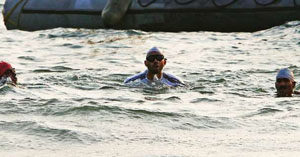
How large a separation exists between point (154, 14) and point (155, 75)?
32.9 feet

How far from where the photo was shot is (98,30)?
81.4 ft

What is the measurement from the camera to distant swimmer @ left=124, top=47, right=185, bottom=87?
547 inches

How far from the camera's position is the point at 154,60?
13.9 m

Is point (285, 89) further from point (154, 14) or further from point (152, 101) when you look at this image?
point (154, 14)

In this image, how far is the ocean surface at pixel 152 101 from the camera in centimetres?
836

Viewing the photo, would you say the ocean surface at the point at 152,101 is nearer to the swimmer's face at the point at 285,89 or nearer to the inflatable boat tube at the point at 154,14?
the swimmer's face at the point at 285,89

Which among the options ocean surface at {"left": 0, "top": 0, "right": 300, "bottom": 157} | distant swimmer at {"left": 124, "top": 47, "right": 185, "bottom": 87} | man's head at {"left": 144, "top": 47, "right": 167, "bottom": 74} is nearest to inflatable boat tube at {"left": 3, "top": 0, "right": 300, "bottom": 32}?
ocean surface at {"left": 0, "top": 0, "right": 300, "bottom": 157}

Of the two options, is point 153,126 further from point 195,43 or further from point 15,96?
point 195,43

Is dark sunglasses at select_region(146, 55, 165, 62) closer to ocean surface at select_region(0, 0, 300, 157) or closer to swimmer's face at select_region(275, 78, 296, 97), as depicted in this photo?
ocean surface at select_region(0, 0, 300, 157)

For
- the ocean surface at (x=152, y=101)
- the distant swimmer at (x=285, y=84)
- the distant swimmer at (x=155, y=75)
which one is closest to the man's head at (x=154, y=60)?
the distant swimmer at (x=155, y=75)

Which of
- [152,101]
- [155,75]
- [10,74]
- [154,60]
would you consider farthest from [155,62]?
[10,74]

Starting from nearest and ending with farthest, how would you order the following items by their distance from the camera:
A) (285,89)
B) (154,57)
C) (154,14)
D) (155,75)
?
1. (285,89)
2. (154,57)
3. (155,75)
4. (154,14)

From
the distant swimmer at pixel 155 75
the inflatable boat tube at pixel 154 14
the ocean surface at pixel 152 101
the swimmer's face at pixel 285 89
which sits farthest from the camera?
the inflatable boat tube at pixel 154 14

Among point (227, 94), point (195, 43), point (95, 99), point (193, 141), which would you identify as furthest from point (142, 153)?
point (195, 43)
